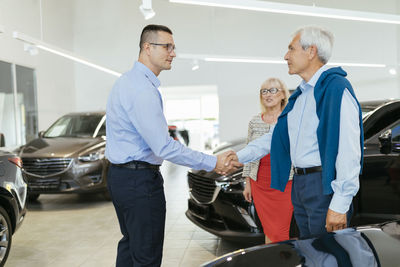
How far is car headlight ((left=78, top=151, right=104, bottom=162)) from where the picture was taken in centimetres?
582

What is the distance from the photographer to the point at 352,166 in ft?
5.54

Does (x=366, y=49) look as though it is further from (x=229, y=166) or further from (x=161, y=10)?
(x=229, y=166)

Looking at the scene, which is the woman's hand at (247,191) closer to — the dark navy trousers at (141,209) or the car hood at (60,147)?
the dark navy trousers at (141,209)

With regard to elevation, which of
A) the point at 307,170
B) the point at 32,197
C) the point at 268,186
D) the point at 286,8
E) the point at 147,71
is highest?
the point at 286,8

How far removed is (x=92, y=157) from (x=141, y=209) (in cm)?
403

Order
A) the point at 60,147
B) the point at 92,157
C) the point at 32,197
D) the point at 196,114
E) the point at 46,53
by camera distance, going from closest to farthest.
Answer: the point at 92,157 → the point at 60,147 → the point at 32,197 → the point at 46,53 → the point at 196,114

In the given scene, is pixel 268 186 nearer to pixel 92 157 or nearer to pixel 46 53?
pixel 92 157

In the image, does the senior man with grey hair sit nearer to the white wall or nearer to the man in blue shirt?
the man in blue shirt

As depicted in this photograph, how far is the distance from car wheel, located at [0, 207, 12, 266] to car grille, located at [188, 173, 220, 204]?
1553mm

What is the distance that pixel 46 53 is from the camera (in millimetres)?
11469

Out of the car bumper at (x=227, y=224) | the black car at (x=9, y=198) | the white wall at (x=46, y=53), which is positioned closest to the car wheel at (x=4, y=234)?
the black car at (x=9, y=198)

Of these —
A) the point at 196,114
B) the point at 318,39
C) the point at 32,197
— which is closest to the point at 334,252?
the point at 318,39

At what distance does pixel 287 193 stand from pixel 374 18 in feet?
14.8

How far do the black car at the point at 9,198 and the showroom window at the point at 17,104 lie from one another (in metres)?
6.24
